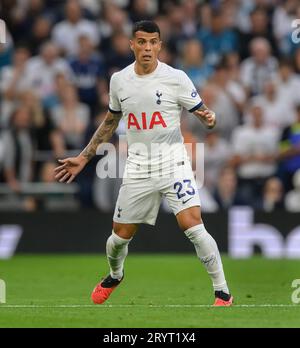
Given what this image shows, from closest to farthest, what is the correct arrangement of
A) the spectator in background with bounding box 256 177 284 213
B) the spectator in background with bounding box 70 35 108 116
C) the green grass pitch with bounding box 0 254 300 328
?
the green grass pitch with bounding box 0 254 300 328, the spectator in background with bounding box 256 177 284 213, the spectator in background with bounding box 70 35 108 116

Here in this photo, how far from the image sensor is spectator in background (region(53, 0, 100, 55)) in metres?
23.0

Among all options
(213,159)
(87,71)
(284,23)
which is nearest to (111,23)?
(87,71)

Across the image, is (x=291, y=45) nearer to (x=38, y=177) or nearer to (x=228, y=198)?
(x=228, y=198)

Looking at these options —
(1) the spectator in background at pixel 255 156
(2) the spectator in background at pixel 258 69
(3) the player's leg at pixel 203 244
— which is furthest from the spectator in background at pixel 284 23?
(3) the player's leg at pixel 203 244

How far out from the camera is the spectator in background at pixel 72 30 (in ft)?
75.3

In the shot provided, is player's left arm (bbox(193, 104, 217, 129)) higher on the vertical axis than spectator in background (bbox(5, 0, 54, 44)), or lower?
lower

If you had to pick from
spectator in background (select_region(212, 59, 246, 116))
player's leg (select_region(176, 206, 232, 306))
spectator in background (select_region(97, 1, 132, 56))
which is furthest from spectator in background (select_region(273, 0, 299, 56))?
→ player's leg (select_region(176, 206, 232, 306))

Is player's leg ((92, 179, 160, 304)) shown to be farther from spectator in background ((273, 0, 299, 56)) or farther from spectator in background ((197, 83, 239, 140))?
spectator in background ((273, 0, 299, 56))

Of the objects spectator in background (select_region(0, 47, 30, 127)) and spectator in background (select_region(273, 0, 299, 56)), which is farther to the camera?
spectator in background (select_region(273, 0, 299, 56))

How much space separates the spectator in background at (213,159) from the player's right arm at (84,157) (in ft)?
27.5

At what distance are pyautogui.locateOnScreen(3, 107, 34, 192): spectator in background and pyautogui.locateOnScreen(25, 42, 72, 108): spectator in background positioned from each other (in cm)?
140

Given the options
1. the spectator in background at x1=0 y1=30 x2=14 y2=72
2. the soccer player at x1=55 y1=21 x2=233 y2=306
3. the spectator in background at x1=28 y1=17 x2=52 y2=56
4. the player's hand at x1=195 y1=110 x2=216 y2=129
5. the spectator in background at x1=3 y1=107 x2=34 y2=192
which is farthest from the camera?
the spectator in background at x1=28 y1=17 x2=52 y2=56

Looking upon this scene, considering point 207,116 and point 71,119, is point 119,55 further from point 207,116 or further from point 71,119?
point 207,116
